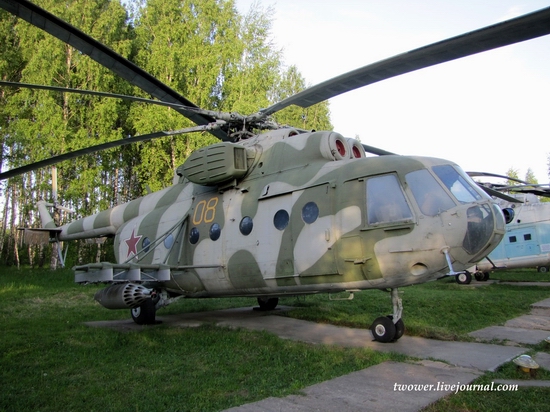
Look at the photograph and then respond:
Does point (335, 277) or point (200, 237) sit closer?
point (335, 277)

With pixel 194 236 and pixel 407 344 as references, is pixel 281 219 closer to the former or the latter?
pixel 194 236

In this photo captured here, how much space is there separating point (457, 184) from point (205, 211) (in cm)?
454

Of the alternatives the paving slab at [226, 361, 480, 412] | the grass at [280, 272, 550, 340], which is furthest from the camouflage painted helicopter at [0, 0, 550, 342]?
the grass at [280, 272, 550, 340]

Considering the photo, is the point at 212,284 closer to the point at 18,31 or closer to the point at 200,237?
the point at 200,237

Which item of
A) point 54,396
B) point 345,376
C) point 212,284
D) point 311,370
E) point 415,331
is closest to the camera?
point 54,396

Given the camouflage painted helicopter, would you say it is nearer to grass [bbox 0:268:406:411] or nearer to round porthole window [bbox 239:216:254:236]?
round porthole window [bbox 239:216:254:236]

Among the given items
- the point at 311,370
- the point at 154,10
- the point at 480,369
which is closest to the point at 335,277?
the point at 311,370

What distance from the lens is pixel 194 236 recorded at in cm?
827

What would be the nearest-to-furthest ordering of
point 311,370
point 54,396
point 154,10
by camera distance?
point 54,396, point 311,370, point 154,10

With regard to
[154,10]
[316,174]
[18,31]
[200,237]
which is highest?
[154,10]

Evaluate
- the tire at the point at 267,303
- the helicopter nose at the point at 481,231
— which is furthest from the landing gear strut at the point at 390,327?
the tire at the point at 267,303

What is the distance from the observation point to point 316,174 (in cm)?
670

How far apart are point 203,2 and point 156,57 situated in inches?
213

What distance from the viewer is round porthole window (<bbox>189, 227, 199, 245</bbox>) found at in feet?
26.9
